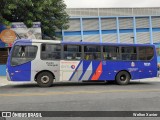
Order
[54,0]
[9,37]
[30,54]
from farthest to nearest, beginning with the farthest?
[54,0] < [9,37] < [30,54]

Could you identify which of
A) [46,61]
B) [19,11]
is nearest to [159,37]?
[19,11]

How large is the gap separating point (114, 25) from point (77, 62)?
19017mm

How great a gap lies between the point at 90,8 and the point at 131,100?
84.0 feet

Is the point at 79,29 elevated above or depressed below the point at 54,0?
below

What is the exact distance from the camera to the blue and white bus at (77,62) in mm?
17688

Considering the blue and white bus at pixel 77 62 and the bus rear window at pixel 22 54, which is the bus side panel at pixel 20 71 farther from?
the bus rear window at pixel 22 54

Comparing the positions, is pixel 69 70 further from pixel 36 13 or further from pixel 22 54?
pixel 36 13

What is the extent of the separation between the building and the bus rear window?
17.2m

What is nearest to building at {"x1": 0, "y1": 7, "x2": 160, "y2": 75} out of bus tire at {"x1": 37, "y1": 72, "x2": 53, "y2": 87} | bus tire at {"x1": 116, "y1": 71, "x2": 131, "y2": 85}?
bus tire at {"x1": 116, "y1": 71, "x2": 131, "y2": 85}

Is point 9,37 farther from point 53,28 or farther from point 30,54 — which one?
point 30,54

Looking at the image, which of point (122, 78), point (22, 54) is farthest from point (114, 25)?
point (22, 54)

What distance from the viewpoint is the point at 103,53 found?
19297mm

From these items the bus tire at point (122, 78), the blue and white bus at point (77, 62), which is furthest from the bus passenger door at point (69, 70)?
the bus tire at point (122, 78)

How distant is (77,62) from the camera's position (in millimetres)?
18672
